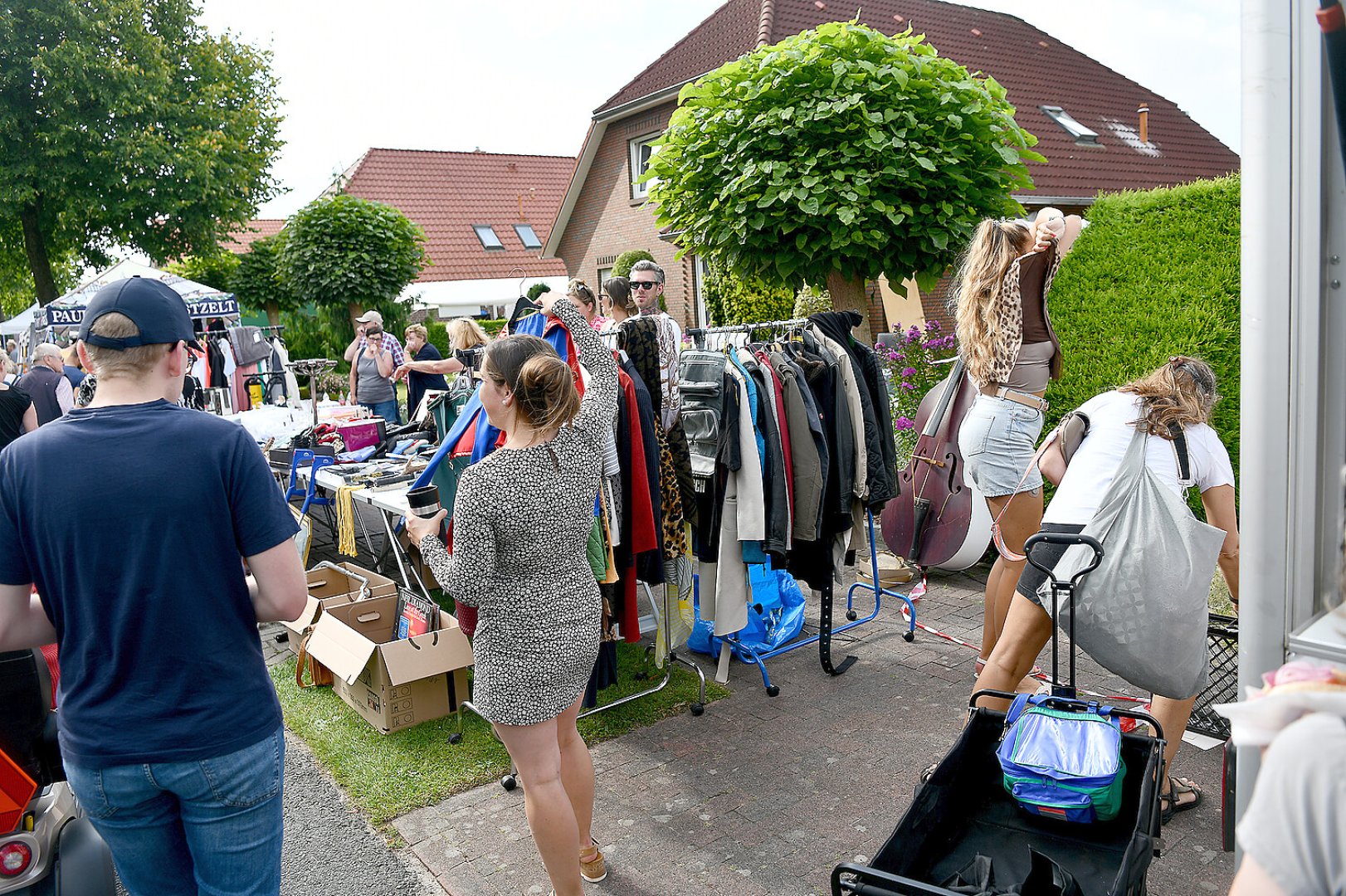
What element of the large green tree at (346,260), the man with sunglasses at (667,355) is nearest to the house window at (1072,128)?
the large green tree at (346,260)

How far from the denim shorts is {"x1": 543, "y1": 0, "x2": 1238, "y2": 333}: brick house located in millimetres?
11121

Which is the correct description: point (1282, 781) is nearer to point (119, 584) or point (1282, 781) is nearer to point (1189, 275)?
point (119, 584)

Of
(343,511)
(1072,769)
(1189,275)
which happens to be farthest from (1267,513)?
(343,511)

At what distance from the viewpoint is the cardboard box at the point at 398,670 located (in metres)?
4.16

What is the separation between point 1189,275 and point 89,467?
19.0 ft

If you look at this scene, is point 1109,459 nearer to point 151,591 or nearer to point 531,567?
point 531,567

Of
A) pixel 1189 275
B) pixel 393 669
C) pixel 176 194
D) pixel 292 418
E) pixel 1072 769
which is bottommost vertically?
pixel 393 669

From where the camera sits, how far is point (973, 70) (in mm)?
17641

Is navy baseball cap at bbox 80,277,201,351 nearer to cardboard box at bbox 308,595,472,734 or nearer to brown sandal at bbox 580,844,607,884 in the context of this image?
brown sandal at bbox 580,844,607,884

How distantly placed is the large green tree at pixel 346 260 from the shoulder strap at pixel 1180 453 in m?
18.4

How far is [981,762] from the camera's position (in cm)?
257

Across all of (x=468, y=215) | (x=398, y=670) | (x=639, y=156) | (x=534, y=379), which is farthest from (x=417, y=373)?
(x=468, y=215)

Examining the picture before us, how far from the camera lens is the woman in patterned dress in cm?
248

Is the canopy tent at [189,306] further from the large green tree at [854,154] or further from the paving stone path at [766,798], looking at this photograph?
the paving stone path at [766,798]
